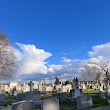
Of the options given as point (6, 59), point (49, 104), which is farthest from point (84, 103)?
point (6, 59)

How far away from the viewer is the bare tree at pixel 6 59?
3984 centimetres

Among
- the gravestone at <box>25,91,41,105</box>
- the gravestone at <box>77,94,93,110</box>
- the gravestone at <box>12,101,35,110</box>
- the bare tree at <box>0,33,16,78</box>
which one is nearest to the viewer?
the gravestone at <box>12,101,35,110</box>

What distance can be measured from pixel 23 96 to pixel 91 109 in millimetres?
6917

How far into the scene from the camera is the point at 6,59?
4034cm

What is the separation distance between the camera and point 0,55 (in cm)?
4016

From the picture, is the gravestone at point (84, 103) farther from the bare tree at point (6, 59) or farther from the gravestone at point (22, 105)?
the bare tree at point (6, 59)

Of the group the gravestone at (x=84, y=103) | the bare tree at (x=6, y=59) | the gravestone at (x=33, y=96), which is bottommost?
the gravestone at (x=84, y=103)

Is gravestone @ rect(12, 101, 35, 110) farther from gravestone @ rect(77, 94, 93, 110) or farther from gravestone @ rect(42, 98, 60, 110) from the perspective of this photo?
gravestone @ rect(77, 94, 93, 110)

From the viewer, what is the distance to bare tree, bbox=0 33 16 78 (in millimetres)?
39844

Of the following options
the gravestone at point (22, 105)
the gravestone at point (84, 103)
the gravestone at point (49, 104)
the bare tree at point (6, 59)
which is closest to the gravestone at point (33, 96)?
the gravestone at point (84, 103)

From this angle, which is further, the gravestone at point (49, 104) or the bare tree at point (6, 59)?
the bare tree at point (6, 59)

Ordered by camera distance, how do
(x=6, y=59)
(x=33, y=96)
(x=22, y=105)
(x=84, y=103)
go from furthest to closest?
(x=6, y=59), (x=33, y=96), (x=84, y=103), (x=22, y=105)

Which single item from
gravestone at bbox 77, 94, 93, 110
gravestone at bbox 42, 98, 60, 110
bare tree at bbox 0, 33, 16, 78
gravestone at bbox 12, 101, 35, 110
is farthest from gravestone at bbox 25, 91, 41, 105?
bare tree at bbox 0, 33, 16, 78

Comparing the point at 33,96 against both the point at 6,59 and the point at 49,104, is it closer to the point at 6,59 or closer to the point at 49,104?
the point at 49,104
